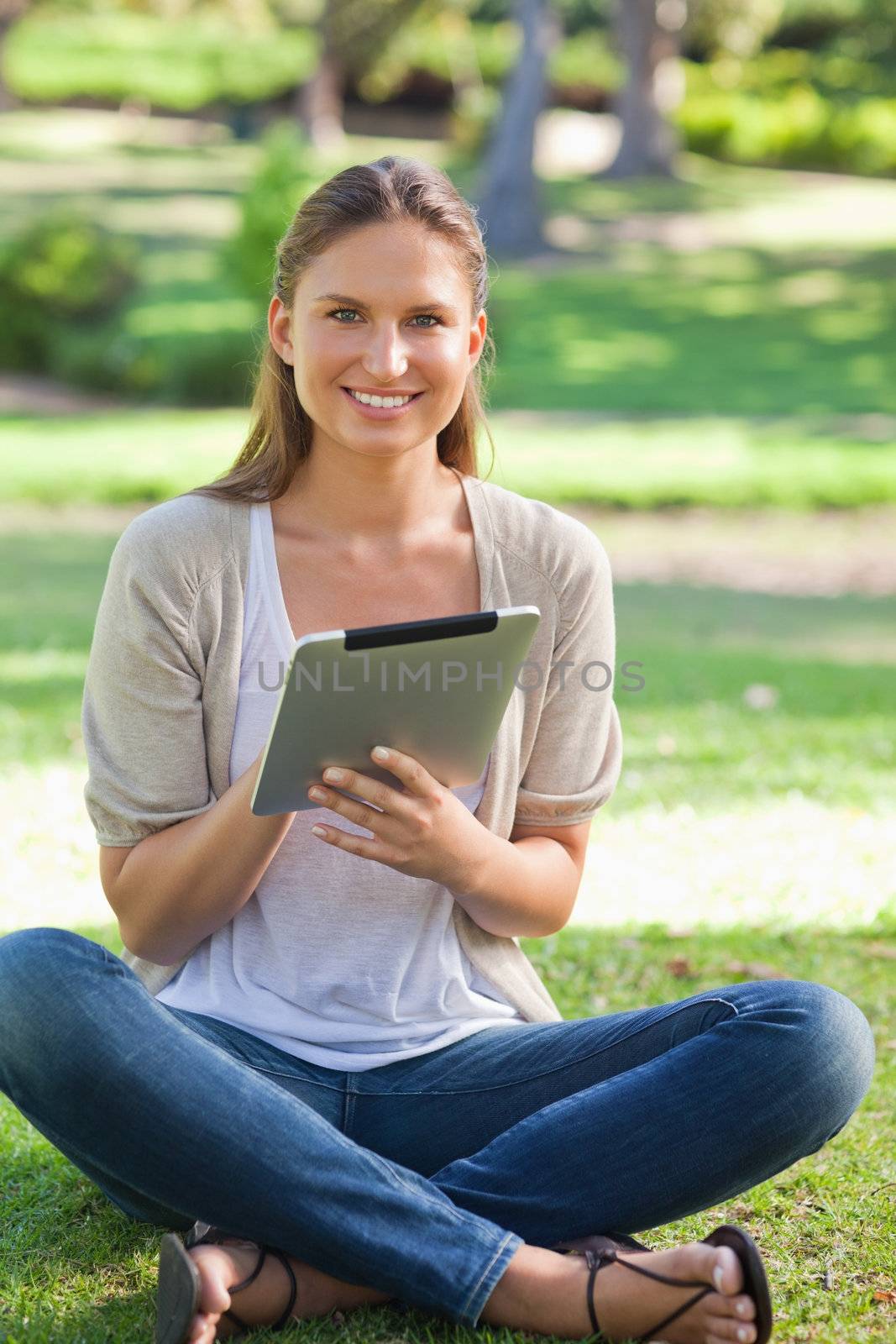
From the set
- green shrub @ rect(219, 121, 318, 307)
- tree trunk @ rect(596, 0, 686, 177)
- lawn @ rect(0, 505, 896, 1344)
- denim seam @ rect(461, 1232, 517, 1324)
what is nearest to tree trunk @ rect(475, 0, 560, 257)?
tree trunk @ rect(596, 0, 686, 177)

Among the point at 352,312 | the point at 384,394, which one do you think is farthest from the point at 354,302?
the point at 384,394

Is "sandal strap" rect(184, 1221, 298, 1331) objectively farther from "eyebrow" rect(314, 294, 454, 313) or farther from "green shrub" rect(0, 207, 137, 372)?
"green shrub" rect(0, 207, 137, 372)

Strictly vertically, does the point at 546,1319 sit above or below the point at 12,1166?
above

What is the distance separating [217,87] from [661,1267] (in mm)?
40265

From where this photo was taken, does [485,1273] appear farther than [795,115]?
No

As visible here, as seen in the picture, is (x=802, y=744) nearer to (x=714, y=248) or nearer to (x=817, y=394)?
(x=817, y=394)

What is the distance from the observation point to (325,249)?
2.50 metres

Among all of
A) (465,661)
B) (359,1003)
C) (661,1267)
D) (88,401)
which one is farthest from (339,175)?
(88,401)

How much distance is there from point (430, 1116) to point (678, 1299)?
48 cm

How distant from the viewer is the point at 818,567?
11188mm

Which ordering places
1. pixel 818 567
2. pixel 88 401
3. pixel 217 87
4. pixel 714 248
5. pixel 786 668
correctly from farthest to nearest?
1. pixel 217 87
2. pixel 714 248
3. pixel 88 401
4. pixel 818 567
5. pixel 786 668

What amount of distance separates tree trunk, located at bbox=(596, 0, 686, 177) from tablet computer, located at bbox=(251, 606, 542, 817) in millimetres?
29632

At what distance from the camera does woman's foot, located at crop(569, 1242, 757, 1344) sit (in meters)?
2.12

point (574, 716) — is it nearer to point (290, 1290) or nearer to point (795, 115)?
point (290, 1290)
